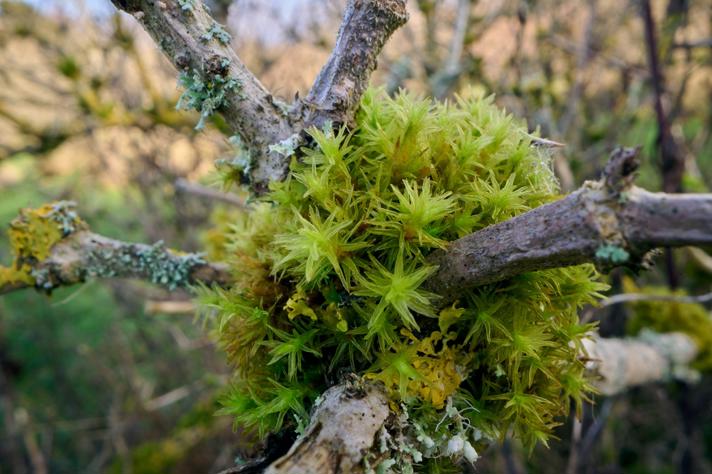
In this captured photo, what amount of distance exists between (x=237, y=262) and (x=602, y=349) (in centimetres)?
128

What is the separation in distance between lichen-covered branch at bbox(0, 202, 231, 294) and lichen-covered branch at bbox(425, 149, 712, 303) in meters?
0.72

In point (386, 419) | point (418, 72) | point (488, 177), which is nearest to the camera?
point (386, 419)

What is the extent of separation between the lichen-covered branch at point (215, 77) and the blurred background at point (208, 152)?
0.80 ft

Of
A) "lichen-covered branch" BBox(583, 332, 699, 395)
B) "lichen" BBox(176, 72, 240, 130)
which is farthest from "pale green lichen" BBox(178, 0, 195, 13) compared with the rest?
"lichen-covered branch" BBox(583, 332, 699, 395)

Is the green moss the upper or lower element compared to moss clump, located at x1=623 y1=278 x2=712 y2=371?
lower

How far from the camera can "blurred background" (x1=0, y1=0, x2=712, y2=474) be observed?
2.69 m

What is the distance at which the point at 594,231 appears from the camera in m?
0.69

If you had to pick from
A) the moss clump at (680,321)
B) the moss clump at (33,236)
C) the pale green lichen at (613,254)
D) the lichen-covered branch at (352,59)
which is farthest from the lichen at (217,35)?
the moss clump at (680,321)

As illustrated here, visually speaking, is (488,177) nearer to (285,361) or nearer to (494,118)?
(494,118)

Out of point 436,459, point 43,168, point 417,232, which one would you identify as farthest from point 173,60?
point 43,168

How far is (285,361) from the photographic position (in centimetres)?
97

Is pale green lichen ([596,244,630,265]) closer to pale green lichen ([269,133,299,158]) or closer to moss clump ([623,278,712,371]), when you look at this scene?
pale green lichen ([269,133,299,158])

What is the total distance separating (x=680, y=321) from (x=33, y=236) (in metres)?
2.63

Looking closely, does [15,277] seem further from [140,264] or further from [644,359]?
[644,359]
